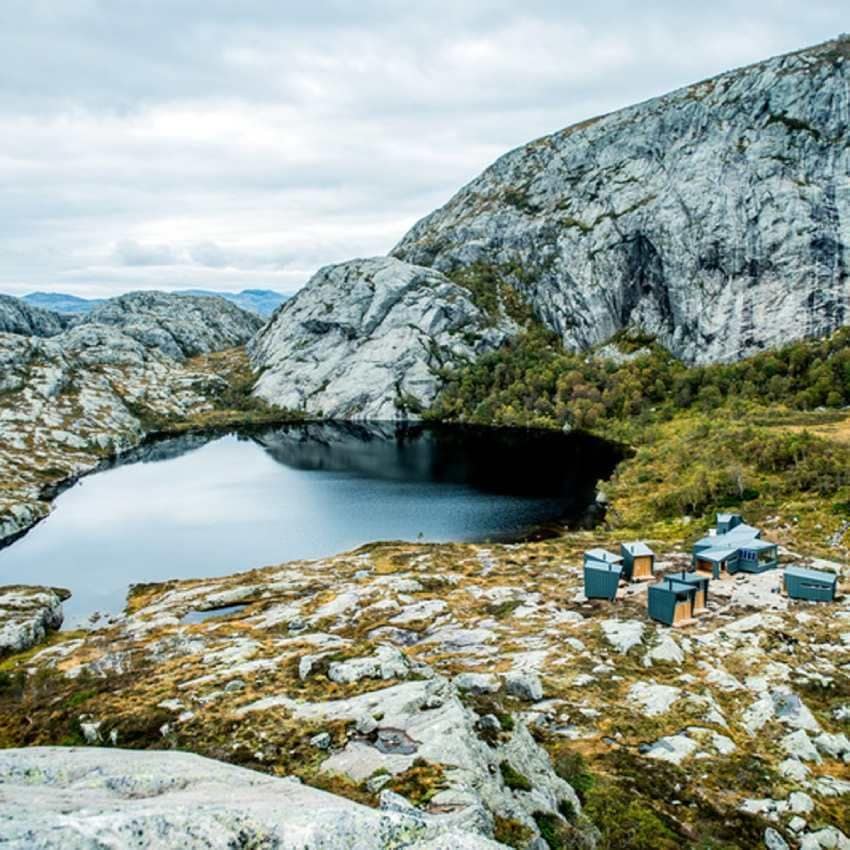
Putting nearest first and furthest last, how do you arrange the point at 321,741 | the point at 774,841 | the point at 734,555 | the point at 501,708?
the point at 321,741 → the point at 774,841 → the point at 501,708 → the point at 734,555

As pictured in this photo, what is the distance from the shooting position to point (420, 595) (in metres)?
46.7

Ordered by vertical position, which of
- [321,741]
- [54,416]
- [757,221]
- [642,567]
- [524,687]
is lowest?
[642,567]

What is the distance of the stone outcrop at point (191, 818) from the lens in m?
8.70

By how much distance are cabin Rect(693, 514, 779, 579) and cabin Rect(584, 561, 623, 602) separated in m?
7.92

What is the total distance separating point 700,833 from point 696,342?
175526 millimetres

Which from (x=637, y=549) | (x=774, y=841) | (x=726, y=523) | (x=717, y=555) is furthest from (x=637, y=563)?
(x=774, y=841)

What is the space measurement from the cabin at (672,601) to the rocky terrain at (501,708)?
3.23 feet

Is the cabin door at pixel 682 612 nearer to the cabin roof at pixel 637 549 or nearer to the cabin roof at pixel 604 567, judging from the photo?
the cabin roof at pixel 604 567

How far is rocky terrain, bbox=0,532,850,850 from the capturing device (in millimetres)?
16078

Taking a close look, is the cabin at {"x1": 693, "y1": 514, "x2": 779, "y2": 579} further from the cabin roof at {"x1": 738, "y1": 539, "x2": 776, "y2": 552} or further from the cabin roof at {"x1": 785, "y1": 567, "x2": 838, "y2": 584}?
the cabin roof at {"x1": 785, "y1": 567, "x2": 838, "y2": 584}

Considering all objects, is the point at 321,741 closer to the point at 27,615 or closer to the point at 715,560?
the point at 715,560

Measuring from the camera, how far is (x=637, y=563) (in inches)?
1828

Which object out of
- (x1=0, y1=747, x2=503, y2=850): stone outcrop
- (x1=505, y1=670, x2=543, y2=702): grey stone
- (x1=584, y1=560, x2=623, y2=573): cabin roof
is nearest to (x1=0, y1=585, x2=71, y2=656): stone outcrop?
(x1=505, y1=670, x2=543, y2=702): grey stone

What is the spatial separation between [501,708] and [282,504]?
268ft
